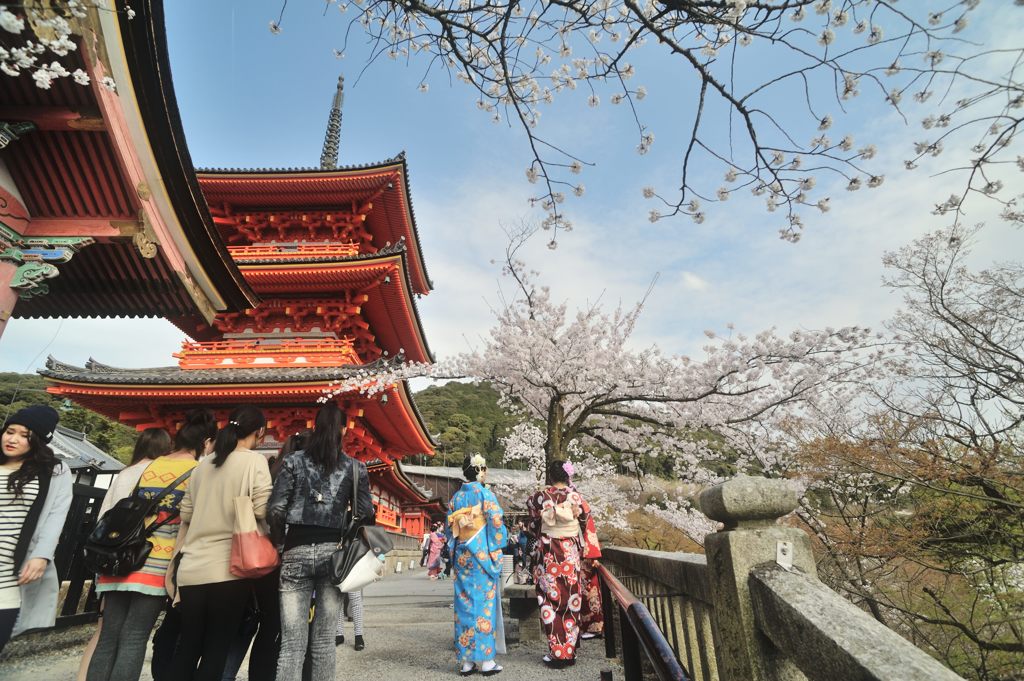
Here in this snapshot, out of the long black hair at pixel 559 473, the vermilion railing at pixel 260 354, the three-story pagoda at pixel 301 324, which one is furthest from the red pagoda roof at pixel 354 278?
the long black hair at pixel 559 473

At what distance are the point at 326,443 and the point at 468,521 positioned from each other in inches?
75.1

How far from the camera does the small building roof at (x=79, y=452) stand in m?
18.9

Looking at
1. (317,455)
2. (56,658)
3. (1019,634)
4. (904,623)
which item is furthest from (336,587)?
(904,623)

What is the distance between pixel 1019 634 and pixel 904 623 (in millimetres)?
2119

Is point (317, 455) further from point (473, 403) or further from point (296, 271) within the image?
point (473, 403)

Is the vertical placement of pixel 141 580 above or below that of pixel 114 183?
below

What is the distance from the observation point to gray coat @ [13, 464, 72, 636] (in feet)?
8.12

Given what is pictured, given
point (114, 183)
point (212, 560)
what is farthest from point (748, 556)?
point (114, 183)

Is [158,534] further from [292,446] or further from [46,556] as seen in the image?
[292,446]

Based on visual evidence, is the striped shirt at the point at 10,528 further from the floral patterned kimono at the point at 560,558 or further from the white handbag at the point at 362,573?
the floral patterned kimono at the point at 560,558

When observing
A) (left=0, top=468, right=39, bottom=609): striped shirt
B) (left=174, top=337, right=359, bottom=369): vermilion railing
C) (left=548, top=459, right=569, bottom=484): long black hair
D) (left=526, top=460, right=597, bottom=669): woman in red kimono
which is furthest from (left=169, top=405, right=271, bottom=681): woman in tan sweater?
(left=174, top=337, right=359, bottom=369): vermilion railing

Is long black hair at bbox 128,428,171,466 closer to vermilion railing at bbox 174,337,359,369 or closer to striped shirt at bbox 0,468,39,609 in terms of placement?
striped shirt at bbox 0,468,39,609

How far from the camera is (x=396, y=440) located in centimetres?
1361

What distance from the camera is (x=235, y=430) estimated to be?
2795mm
